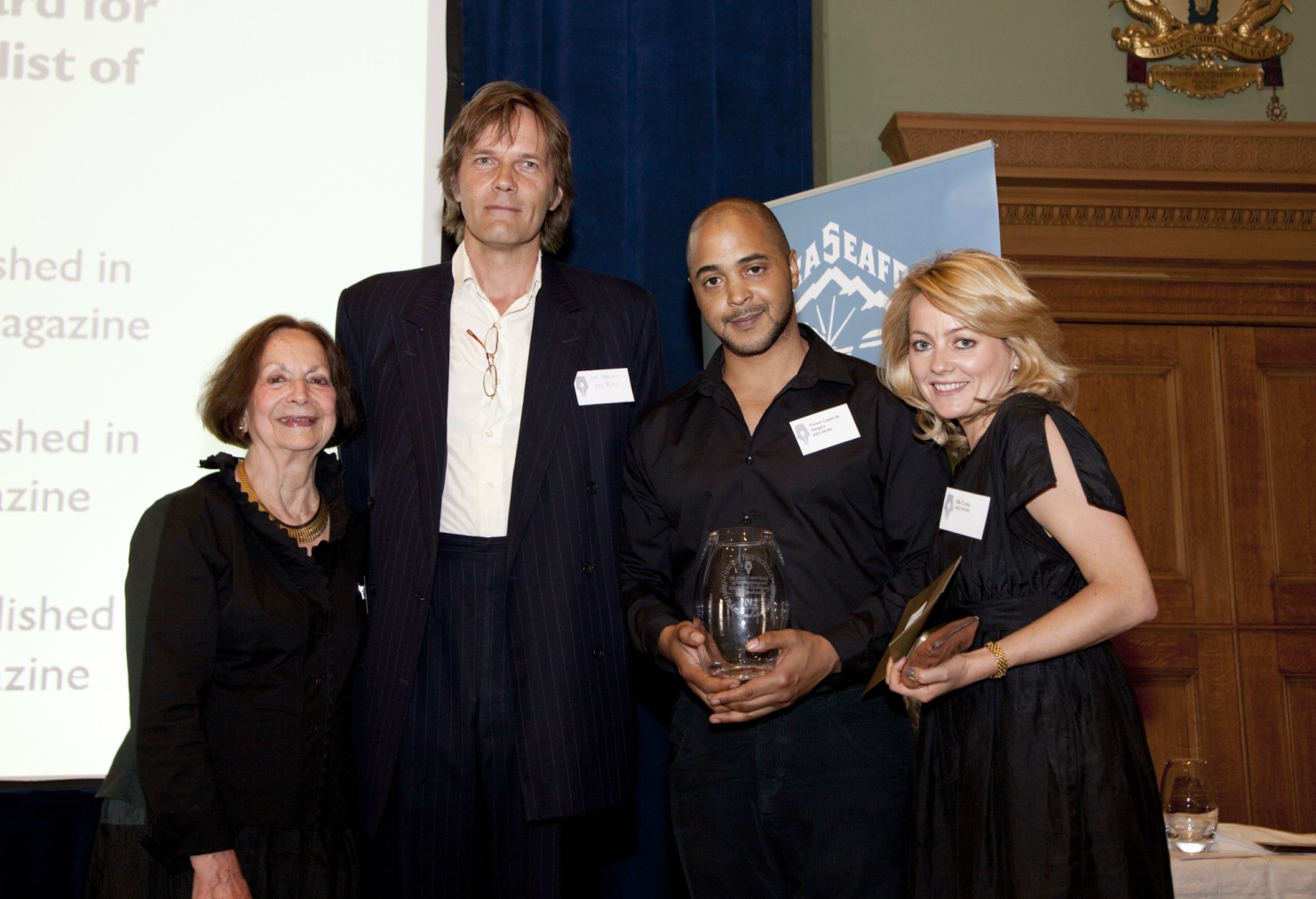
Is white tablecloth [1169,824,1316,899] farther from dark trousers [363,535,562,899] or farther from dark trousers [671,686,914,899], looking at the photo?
dark trousers [363,535,562,899]

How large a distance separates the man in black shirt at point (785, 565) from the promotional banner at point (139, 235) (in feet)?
3.91

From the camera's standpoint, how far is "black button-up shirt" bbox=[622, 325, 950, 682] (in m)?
1.98

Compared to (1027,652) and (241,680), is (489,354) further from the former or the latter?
(1027,652)

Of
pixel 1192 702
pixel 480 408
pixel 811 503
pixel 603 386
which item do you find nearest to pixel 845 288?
pixel 603 386

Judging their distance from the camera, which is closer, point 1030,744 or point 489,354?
point 1030,744

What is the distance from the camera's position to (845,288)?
119 inches

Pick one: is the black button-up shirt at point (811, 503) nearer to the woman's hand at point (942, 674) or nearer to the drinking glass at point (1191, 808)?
the woman's hand at point (942, 674)

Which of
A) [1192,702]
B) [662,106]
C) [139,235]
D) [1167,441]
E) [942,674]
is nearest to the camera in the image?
[942,674]

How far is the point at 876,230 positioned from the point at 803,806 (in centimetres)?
174

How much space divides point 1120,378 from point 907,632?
3.03m

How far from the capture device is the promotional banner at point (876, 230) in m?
2.84

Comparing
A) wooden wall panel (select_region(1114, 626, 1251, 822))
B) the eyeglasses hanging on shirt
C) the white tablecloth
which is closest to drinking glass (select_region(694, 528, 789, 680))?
the eyeglasses hanging on shirt

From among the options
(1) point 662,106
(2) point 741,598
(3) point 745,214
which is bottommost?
(2) point 741,598

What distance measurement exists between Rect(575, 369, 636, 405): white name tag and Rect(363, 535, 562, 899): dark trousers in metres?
0.37
